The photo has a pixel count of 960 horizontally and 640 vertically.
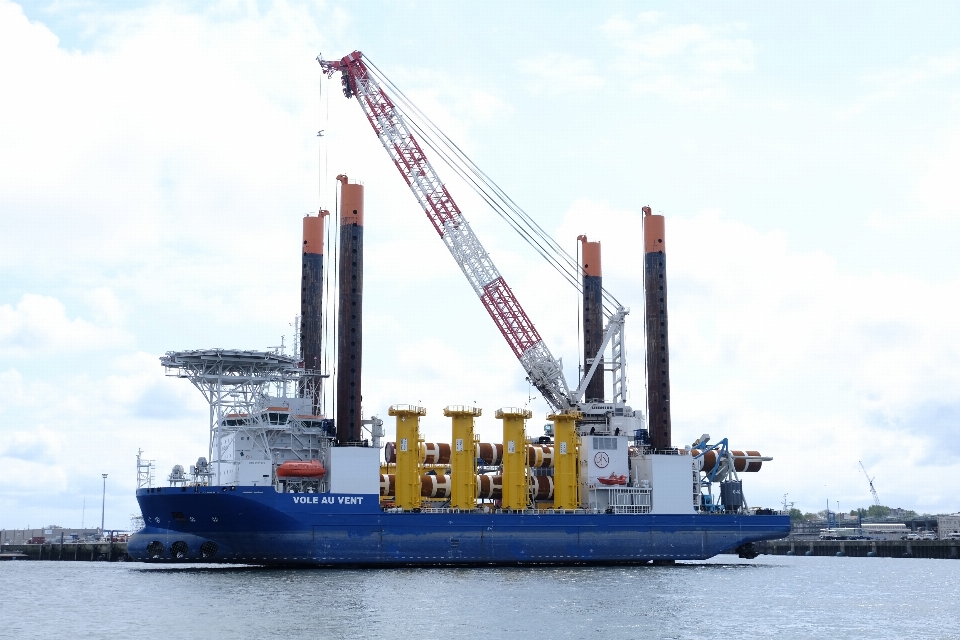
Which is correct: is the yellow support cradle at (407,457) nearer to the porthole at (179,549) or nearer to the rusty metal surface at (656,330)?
the porthole at (179,549)

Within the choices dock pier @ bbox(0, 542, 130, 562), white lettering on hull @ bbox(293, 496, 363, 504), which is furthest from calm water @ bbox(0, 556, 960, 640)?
dock pier @ bbox(0, 542, 130, 562)

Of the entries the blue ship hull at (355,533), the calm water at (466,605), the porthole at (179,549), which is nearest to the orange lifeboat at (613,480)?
the blue ship hull at (355,533)

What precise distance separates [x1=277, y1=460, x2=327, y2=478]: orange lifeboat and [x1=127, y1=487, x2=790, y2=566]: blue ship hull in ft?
4.56

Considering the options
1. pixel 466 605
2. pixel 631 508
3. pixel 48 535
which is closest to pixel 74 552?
pixel 48 535

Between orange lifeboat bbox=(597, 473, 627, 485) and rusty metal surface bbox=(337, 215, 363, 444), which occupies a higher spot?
rusty metal surface bbox=(337, 215, 363, 444)

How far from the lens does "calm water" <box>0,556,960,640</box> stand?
37.4 m

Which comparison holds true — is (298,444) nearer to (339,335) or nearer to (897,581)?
(339,335)

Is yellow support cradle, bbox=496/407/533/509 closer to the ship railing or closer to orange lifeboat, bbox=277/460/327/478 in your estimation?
the ship railing

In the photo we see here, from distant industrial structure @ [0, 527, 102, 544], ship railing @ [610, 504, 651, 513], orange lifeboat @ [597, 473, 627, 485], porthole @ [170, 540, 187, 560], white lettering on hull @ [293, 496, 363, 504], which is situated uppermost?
orange lifeboat @ [597, 473, 627, 485]

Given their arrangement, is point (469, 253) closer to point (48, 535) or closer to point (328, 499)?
point (328, 499)

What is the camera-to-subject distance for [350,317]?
230 feet

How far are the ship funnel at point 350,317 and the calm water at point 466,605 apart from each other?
10340 mm

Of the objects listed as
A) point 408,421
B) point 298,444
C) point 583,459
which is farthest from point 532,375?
point 298,444

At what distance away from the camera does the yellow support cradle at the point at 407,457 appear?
64250 millimetres
